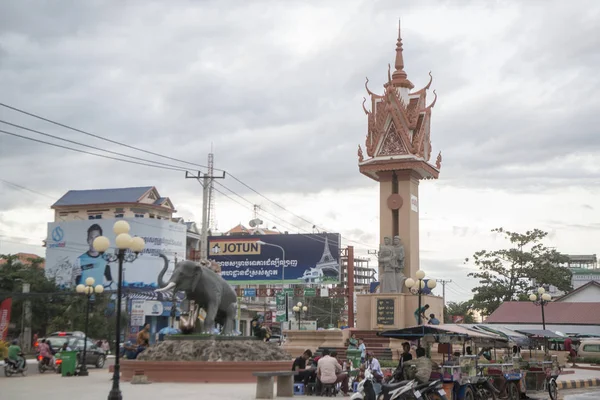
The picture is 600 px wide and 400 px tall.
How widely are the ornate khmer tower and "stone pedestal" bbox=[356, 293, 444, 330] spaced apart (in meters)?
1.63

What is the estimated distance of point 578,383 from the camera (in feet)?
84.5

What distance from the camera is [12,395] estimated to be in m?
17.0

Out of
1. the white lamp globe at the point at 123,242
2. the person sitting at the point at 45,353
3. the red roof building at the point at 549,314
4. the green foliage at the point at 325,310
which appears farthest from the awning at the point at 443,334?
the green foliage at the point at 325,310

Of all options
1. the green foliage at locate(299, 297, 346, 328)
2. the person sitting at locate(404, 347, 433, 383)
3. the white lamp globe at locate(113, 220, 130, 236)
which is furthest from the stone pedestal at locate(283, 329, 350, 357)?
the green foliage at locate(299, 297, 346, 328)

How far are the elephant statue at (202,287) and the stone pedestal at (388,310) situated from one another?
14.6 m

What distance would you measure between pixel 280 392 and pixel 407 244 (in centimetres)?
2160

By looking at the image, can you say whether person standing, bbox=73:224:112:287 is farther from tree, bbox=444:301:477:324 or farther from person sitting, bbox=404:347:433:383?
person sitting, bbox=404:347:433:383

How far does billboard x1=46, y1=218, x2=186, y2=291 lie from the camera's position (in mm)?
63375

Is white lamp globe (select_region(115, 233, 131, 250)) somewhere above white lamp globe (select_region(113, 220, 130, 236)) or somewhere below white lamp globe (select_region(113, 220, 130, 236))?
below

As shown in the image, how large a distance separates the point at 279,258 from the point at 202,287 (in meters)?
45.7

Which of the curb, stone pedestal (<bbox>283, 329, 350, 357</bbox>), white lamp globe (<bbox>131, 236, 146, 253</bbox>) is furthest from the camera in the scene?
stone pedestal (<bbox>283, 329, 350, 357</bbox>)

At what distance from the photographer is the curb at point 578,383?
24703 mm

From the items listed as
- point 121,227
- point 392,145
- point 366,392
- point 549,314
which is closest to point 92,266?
point 392,145

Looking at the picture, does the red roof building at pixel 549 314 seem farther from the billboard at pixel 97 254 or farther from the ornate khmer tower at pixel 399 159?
the billboard at pixel 97 254
